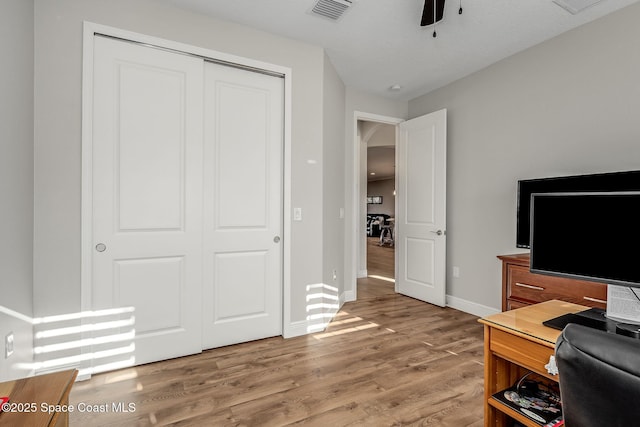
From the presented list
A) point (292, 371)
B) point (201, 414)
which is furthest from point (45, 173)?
point (292, 371)

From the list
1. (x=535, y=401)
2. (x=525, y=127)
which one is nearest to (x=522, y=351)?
(x=535, y=401)

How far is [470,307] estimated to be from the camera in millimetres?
3525

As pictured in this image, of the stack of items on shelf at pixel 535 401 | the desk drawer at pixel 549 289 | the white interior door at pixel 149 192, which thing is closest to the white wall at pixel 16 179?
the white interior door at pixel 149 192

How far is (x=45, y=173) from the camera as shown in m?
2.02

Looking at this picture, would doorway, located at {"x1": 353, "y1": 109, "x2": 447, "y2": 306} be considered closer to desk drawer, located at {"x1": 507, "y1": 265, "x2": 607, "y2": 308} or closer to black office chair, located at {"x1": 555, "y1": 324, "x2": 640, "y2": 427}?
desk drawer, located at {"x1": 507, "y1": 265, "x2": 607, "y2": 308}

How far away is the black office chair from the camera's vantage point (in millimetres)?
483

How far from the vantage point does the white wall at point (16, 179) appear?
164 cm

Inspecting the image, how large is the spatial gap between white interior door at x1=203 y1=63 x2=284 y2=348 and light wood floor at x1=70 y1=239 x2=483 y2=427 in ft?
0.81

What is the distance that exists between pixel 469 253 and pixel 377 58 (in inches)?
93.5

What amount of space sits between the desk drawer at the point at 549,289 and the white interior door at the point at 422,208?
1118 mm

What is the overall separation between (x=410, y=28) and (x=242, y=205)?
2.10m

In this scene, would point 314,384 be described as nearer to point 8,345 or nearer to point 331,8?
point 8,345

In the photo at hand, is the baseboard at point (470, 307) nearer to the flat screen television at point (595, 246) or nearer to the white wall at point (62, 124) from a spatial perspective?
the flat screen television at point (595, 246)

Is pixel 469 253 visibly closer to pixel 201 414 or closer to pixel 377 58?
pixel 377 58
